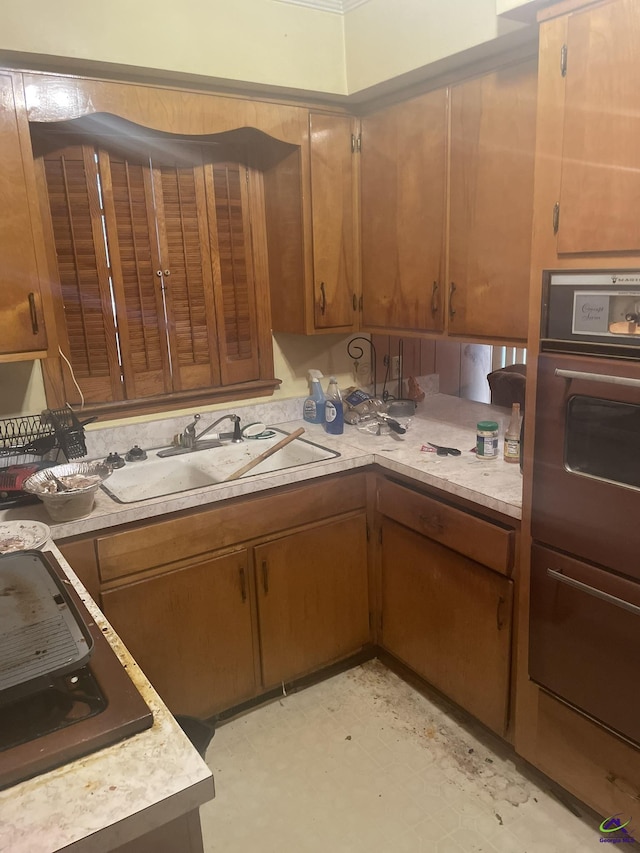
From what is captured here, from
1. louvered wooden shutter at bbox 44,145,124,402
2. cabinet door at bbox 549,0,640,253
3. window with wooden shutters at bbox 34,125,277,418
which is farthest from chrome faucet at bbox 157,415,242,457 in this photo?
cabinet door at bbox 549,0,640,253

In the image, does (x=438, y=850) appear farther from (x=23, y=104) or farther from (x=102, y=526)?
(x=23, y=104)

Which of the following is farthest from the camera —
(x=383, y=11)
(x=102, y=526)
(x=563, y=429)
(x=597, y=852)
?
(x=383, y=11)

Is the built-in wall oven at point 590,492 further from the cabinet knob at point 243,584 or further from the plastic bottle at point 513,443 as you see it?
the cabinet knob at point 243,584

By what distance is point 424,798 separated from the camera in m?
1.83

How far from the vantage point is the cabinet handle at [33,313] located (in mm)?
1825

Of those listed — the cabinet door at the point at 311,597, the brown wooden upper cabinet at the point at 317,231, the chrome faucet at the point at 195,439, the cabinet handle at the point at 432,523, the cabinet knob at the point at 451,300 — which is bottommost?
the cabinet door at the point at 311,597

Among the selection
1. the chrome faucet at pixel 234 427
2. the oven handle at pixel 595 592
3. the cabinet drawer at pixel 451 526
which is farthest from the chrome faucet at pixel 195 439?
the oven handle at pixel 595 592

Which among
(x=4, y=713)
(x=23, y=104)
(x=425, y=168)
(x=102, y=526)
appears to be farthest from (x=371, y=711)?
(x=23, y=104)

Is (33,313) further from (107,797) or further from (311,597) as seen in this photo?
(107,797)

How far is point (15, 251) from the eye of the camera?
1.79 metres

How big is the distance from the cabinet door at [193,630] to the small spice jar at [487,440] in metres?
0.86

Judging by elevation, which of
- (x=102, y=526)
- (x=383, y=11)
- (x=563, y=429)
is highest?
(x=383, y=11)

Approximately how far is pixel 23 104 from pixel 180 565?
142cm

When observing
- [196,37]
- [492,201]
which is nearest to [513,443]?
[492,201]
